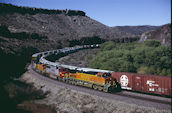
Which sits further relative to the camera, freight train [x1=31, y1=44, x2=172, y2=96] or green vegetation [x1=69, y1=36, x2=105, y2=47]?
green vegetation [x1=69, y1=36, x2=105, y2=47]

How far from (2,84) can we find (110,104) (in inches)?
742

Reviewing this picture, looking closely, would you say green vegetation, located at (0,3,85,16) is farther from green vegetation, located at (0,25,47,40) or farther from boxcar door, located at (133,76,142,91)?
boxcar door, located at (133,76,142,91)

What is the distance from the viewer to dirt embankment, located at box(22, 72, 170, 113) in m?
20.3

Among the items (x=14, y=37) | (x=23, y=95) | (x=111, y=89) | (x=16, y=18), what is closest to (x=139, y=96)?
(x=111, y=89)

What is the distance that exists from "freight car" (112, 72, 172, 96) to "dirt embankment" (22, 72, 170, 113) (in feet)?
14.9

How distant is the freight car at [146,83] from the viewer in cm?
2211

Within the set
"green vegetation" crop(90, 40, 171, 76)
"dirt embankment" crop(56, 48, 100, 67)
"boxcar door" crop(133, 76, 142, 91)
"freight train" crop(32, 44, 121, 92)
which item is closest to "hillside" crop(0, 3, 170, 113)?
"dirt embankment" crop(56, 48, 100, 67)

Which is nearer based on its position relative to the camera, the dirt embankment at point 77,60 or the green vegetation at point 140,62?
the green vegetation at point 140,62

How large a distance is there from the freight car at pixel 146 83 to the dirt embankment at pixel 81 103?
178 inches

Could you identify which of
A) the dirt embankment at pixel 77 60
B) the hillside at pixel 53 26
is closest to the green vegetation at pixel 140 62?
the dirt embankment at pixel 77 60

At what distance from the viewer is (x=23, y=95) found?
2805 centimetres

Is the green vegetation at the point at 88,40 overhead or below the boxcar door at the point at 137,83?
overhead

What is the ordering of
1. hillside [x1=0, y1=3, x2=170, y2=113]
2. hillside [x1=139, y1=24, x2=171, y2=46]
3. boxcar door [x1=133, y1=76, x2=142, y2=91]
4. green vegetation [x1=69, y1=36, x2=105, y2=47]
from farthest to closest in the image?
green vegetation [x1=69, y1=36, x2=105, y2=47]
hillside [x1=0, y1=3, x2=170, y2=113]
hillside [x1=139, y1=24, x2=171, y2=46]
boxcar door [x1=133, y1=76, x2=142, y2=91]

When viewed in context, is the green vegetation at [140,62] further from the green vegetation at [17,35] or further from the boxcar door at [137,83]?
the green vegetation at [17,35]
